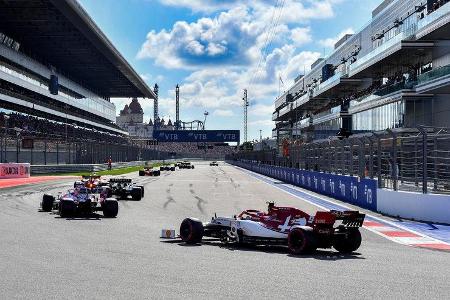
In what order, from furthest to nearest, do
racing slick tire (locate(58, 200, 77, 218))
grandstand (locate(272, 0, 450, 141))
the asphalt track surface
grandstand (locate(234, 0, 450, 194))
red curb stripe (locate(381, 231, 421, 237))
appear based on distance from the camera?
1. grandstand (locate(272, 0, 450, 141))
2. grandstand (locate(234, 0, 450, 194))
3. racing slick tire (locate(58, 200, 77, 218))
4. red curb stripe (locate(381, 231, 421, 237))
5. the asphalt track surface

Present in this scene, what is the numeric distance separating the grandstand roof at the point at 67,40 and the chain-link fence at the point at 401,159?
121 feet

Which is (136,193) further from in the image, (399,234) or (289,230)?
(289,230)

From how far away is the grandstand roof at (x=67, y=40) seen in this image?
5481 cm

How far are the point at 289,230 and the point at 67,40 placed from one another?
60.8 m

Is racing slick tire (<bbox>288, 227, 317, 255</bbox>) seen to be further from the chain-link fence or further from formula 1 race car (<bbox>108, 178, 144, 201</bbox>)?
formula 1 race car (<bbox>108, 178, 144, 201</bbox>)

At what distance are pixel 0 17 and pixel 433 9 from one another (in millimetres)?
37646

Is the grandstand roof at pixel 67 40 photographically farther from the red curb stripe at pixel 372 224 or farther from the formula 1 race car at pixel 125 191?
the red curb stripe at pixel 372 224

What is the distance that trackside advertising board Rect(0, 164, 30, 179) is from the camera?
40.0 m

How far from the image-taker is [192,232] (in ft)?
35.6

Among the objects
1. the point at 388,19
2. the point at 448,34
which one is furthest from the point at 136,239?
the point at 388,19

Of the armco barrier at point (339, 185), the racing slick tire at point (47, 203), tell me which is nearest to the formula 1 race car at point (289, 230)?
the racing slick tire at point (47, 203)

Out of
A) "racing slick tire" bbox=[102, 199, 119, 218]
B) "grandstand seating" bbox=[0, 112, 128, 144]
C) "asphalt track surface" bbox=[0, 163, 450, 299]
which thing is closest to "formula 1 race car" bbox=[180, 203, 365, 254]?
"asphalt track surface" bbox=[0, 163, 450, 299]

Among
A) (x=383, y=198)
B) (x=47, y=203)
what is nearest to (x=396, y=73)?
(x=383, y=198)

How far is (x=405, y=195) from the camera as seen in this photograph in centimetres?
1662
